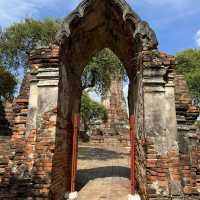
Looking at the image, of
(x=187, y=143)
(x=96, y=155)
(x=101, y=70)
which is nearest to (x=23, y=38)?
(x=101, y=70)

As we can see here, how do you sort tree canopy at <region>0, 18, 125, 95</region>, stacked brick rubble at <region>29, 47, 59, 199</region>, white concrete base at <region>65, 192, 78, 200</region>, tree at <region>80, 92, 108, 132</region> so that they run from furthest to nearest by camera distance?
tree at <region>80, 92, 108, 132</region>, tree canopy at <region>0, 18, 125, 95</region>, white concrete base at <region>65, 192, 78, 200</region>, stacked brick rubble at <region>29, 47, 59, 199</region>

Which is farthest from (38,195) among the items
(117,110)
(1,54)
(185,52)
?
(185,52)

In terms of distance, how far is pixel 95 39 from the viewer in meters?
7.06

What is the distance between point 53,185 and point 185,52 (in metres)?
28.5

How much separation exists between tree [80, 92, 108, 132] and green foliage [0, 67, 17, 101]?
44.0ft

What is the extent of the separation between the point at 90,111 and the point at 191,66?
47.3 feet

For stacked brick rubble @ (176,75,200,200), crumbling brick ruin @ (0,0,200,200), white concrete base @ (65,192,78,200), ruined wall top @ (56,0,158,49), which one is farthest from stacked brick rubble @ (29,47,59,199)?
stacked brick rubble @ (176,75,200,200)

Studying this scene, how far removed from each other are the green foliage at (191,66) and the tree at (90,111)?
38.7ft

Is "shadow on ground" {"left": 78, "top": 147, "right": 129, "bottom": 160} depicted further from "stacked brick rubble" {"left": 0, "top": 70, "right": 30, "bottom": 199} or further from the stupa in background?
the stupa in background

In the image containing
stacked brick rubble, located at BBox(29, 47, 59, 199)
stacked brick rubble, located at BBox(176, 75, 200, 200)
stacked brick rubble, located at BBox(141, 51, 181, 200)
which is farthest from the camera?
stacked brick rubble, located at BBox(176, 75, 200, 200)

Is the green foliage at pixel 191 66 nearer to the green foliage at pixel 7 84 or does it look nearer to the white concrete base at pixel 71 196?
the green foliage at pixel 7 84

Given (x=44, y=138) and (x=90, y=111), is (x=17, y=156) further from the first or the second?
(x=90, y=111)

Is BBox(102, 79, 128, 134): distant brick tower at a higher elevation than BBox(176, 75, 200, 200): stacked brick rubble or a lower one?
higher

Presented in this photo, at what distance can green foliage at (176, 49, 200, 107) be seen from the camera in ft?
92.0
